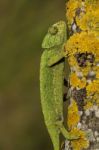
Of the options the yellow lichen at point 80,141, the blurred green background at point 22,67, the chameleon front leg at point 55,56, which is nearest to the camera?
the yellow lichen at point 80,141

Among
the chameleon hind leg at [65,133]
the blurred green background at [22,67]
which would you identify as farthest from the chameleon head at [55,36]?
the blurred green background at [22,67]

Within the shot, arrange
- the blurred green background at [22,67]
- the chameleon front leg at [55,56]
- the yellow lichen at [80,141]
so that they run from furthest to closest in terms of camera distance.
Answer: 1. the blurred green background at [22,67]
2. the chameleon front leg at [55,56]
3. the yellow lichen at [80,141]

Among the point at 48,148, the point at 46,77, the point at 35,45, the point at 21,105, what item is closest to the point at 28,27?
the point at 35,45

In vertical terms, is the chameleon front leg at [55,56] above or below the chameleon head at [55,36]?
below

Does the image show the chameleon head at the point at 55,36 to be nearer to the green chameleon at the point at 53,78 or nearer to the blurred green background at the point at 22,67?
the green chameleon at the point at 53,78

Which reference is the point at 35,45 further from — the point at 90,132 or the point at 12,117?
the point at 90,132

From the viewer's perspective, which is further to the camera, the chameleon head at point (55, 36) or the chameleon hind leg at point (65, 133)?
the chameleon head at point (55, 36)

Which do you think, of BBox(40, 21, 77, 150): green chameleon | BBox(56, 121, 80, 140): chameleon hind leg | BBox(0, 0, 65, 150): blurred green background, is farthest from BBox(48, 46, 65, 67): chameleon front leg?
BBox(0, 0, 65, 150): blurred green background
